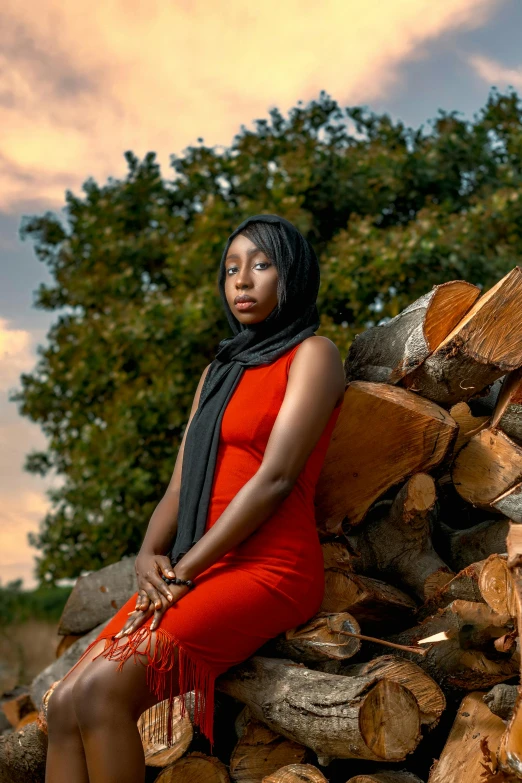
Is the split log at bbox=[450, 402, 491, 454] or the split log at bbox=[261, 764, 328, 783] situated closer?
the split log at bbox=[261, 764, 328, 783]

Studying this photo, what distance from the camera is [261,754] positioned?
2961 mm

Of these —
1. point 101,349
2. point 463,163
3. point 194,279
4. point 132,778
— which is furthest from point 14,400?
point 132,778

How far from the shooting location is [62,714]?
2631 millimetres

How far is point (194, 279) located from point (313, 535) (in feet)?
19.0

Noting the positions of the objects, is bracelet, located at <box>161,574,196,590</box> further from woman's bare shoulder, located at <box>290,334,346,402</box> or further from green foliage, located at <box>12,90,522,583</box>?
green foliage, located at <box>12,90,522,583</box>

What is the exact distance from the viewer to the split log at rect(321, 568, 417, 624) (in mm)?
3076

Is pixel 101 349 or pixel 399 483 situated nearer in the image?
pixel 399 483

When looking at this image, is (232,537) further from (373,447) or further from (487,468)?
(487,468)

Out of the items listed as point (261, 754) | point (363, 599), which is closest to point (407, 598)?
point (363, 599)

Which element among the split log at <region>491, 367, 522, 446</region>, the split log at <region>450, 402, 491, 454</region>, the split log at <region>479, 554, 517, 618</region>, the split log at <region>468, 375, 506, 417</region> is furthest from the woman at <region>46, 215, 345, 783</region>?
the split log at <region>468, 375, 506, 417</region>

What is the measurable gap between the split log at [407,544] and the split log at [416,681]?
61 cm

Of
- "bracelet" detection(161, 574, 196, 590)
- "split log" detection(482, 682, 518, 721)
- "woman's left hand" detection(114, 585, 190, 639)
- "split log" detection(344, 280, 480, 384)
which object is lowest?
"split log" detection(482, 682, 518, 721)

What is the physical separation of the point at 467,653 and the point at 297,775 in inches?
27.4

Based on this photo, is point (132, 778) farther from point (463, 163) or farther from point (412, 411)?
point (463, 163)
